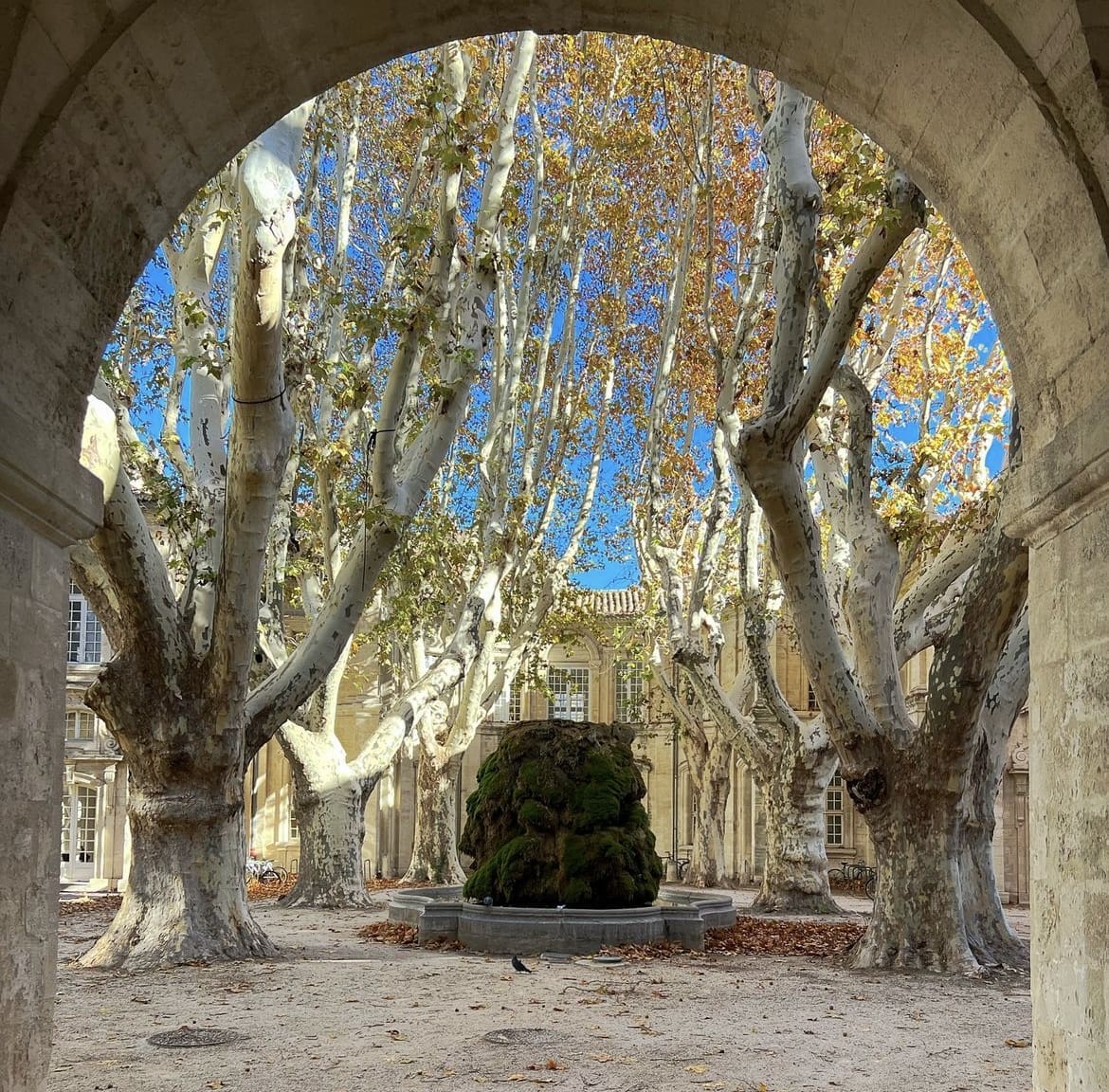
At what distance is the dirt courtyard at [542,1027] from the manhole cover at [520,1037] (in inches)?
0.8

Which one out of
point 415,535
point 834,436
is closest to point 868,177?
point 834,436

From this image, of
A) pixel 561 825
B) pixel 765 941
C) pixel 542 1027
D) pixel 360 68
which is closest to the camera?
pixel 360 68

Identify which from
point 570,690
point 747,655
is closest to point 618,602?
point 570,690

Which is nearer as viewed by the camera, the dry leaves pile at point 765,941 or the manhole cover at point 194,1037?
the manhole cover at point 194,1037

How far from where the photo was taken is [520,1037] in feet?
23.7

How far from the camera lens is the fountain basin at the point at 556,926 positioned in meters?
10.9

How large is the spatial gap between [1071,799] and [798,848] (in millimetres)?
12982

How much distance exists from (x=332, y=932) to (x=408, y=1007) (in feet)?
16.6

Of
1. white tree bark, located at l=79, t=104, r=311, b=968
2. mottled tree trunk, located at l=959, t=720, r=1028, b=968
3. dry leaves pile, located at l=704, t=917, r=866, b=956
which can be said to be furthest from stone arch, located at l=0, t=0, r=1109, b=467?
dry leaves pile, located at l=704, t=917, r=866, b=956

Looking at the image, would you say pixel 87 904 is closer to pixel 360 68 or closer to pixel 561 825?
pixel 561 825

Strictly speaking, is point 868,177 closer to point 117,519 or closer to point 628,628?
point 117,519

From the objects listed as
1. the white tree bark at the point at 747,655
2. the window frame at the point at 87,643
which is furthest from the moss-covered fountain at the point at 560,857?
the window frame at the point at 87,643

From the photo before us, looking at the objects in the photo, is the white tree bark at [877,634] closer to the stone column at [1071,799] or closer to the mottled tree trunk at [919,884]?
the mottled tree trunk at [919,884]

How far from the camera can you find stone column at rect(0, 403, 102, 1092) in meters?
3.38
